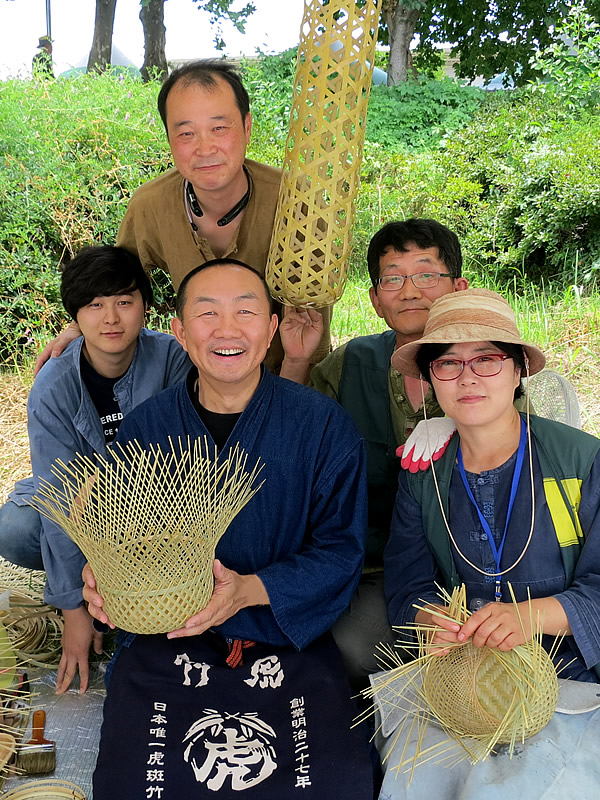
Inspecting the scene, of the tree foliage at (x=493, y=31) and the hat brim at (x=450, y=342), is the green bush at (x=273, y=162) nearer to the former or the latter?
the tree foliage at (x=493, y=31)

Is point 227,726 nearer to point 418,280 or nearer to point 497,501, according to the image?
point 497,501

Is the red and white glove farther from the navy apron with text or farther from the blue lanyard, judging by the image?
the navy apron with text

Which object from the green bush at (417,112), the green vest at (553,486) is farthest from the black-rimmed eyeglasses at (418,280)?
the green bush at (417,112)

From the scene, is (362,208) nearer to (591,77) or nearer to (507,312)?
(591,77)

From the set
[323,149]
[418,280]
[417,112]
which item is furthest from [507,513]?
[417,112]

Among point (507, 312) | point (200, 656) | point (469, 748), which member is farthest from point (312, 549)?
point (507, 312)

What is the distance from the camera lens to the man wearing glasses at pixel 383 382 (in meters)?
2.39

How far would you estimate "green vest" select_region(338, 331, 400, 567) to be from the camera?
262cm

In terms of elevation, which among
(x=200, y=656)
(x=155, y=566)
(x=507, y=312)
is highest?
(x=507, y=312)

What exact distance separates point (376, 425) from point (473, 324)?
0.78 m

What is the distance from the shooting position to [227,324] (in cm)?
214

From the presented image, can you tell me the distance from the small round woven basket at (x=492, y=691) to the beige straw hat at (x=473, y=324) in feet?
2.38

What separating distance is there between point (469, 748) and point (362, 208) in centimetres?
655

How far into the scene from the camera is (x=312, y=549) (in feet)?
7.12
